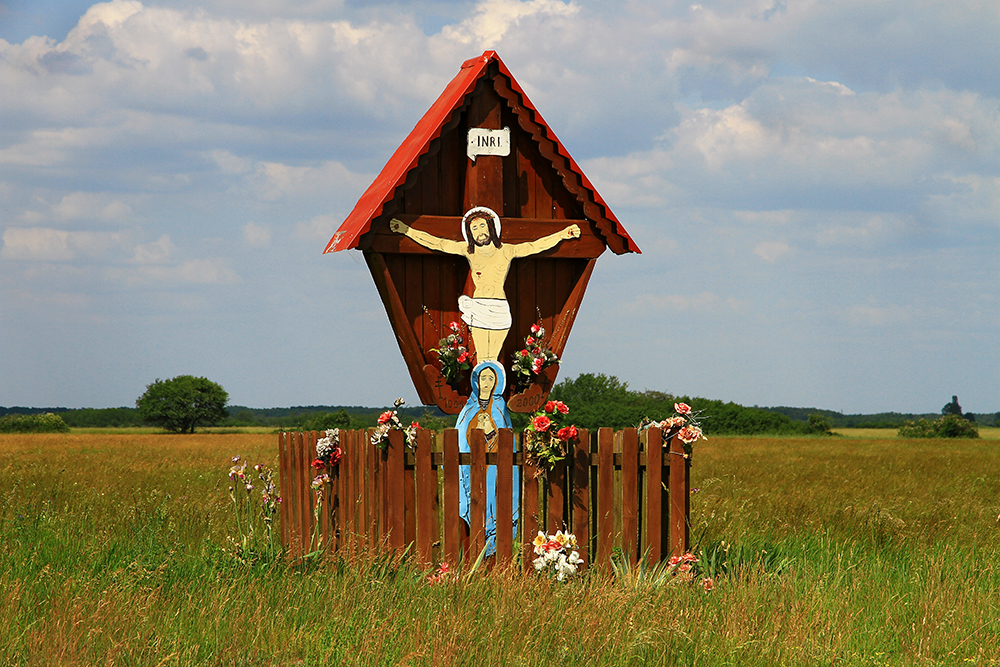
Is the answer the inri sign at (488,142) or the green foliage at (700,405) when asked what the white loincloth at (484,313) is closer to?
the inri sign at (488,142)

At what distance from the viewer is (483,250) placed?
7.94 m

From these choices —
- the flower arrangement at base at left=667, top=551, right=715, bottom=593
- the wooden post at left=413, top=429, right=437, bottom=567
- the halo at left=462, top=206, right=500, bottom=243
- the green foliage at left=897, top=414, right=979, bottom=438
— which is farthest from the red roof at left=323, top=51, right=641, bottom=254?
the green foliage at left=897, top=414, right=979, bottom=438

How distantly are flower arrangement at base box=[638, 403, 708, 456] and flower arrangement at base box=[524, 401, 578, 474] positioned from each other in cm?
65

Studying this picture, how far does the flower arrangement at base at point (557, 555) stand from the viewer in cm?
620

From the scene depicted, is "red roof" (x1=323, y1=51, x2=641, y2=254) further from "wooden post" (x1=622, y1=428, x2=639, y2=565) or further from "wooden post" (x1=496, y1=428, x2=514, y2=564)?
"wooden post" (x1=622, y1=428, x2=639, y2=565)

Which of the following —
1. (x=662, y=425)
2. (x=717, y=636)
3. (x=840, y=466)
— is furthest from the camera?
(x=840, y=466)

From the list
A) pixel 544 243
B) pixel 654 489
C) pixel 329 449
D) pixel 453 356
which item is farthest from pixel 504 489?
pixel 544 243

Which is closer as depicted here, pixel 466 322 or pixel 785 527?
pixel 466 322

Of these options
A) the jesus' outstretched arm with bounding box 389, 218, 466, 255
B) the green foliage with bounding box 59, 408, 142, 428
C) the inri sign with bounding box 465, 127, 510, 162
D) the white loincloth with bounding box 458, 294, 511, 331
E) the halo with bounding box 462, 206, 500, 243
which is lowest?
the green foliage with bounding box 59, 408, 142, 428

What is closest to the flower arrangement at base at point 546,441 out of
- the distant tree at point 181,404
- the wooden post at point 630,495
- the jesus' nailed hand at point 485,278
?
the wooden post at point 630,495

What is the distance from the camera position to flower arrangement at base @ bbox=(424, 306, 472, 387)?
25.6 feet

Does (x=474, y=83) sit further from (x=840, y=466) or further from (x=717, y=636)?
(x=840, y=466)

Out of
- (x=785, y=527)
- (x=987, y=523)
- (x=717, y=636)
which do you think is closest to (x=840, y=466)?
(x=987, y=523)

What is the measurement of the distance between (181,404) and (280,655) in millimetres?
92517
